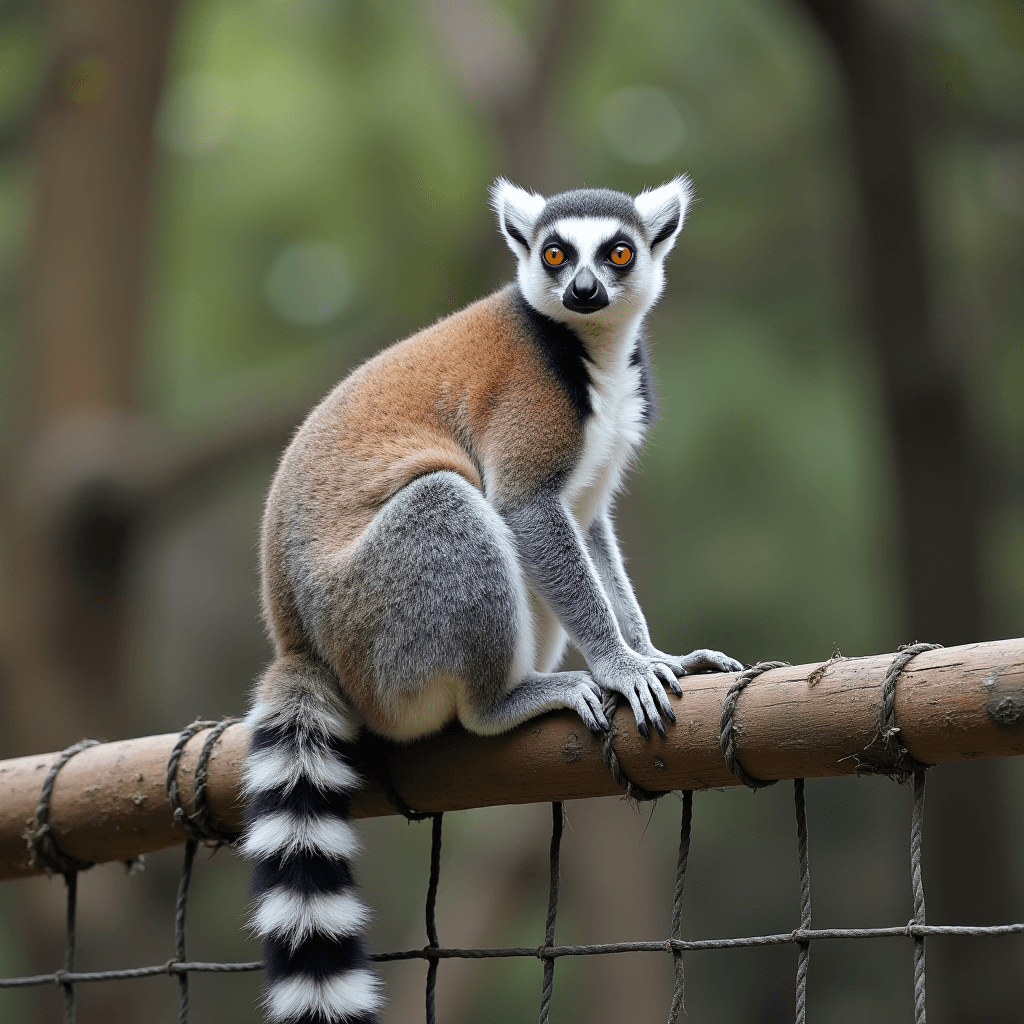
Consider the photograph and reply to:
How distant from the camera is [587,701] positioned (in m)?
2.29

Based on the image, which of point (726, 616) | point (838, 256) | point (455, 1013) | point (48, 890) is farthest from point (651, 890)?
point (838, 256)

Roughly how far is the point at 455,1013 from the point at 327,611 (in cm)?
517

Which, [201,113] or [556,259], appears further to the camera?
[201,113]

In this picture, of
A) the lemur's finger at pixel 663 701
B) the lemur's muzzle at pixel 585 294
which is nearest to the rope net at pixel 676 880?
the lemur's finger at pixel 663 701

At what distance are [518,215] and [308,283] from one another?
28.8 ft

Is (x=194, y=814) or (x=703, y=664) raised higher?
(x=703, y=664)

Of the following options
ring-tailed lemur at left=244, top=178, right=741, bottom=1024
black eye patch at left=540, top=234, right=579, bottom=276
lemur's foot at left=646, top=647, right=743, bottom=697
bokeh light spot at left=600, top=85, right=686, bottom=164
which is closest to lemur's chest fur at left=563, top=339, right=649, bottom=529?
ring-tailed lemur at left=244, top=178, right=741, bottom=1024

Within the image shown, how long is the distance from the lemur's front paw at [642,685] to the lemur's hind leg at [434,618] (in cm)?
11

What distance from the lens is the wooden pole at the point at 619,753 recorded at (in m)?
1.74

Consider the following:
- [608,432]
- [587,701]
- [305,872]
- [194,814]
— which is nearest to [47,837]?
[194,814]

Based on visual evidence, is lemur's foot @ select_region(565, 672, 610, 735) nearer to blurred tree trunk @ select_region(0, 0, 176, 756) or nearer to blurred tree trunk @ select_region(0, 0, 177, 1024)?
blurred tree trunk @ select_region(0, 0, 177, 1024)

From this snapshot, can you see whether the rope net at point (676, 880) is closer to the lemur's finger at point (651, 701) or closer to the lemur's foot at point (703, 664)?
the lemur's finger at point (651, 701)

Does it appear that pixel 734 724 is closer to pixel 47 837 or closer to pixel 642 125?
pixel 47 837

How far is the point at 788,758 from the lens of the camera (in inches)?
75.2
